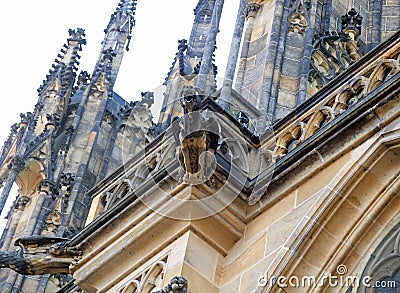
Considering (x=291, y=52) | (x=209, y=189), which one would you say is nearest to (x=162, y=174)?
(x=209, y=189)

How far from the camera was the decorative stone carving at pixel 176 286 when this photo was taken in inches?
269

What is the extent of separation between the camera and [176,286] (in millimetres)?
6816

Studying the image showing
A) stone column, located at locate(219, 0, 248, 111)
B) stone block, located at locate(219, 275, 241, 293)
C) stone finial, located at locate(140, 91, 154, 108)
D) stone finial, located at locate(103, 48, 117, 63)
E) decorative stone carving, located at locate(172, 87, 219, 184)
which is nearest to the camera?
stone block, located at locate(219, 275, 241, 293)

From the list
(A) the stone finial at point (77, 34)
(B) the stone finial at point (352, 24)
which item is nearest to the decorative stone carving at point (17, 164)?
(A) the stone finial at point (77, 34)

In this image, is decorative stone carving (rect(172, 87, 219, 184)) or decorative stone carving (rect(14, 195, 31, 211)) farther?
decorative stone carving (rect(14, 195, 31, 211))

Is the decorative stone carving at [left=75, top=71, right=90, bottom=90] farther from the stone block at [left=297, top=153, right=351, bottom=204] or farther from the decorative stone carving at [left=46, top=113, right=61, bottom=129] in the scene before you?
the stone block at [left=297, top=153, right=351, bottom=204]

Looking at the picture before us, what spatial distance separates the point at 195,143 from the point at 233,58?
3104 millimetres

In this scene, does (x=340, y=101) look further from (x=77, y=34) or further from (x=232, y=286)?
(x=77, y=34)

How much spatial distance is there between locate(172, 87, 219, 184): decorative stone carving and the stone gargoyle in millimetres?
1132

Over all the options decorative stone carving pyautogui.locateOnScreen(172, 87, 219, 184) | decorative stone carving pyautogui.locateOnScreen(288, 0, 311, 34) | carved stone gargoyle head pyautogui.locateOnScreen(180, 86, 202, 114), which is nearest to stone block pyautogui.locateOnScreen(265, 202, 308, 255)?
decorative stone carving pyautogui.locateOnScreen(172, 87, 219, 184)

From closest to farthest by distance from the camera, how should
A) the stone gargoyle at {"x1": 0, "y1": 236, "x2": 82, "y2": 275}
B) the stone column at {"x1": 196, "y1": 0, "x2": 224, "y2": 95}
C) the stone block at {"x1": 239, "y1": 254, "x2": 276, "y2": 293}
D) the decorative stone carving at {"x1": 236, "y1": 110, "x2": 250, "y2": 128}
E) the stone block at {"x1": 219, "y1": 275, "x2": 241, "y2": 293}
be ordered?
the stone block at {"x1": 239, "y1": 254, "x2": 276, "y2": 293}, the stone block at {"x1": 219, "y1": 275, "x2": 241, "y2": 293}, the stone gargoyle at {"x1": 0, "y1": 236, "x2": 82, "y2": 275}, the stone column at {"x1": 196, "y1": 0, "x2": 224, "y2": 95}, the decorative stone carving at {"x1": 236, "y1": 110, "x2": 250, "y2": 128}

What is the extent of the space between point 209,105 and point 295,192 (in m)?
1.01

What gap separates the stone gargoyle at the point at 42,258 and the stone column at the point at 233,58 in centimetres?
212

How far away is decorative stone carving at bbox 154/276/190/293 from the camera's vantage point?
6.82 metres
